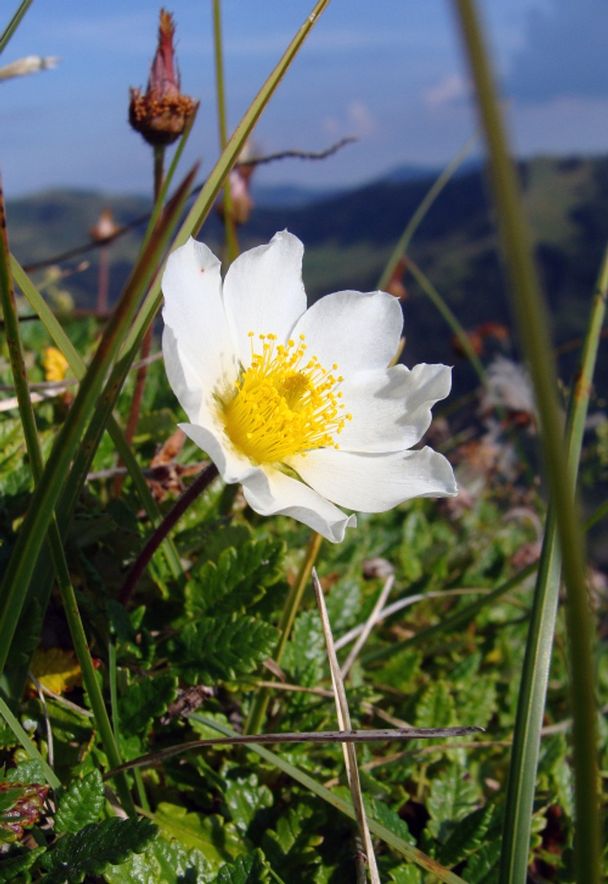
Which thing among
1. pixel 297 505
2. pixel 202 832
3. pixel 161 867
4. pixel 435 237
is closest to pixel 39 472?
pixel 297 505

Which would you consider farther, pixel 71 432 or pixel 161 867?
pixel 161 867

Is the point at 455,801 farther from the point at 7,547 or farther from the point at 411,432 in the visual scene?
the point at 7,547

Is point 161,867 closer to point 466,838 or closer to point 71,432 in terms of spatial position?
point 466,838

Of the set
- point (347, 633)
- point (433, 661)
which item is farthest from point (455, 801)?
point (433, 661)

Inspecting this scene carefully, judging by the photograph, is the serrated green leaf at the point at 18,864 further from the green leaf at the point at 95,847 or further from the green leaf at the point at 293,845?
the green leaf at the point at 293,845

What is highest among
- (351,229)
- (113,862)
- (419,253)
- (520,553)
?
A: (351,229)

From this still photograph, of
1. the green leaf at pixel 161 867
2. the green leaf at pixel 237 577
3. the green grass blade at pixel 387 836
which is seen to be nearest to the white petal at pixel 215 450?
the green leaf at pixel 237 577
